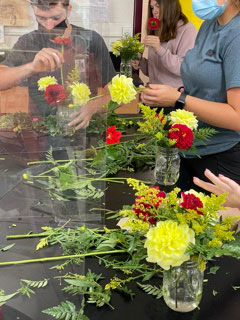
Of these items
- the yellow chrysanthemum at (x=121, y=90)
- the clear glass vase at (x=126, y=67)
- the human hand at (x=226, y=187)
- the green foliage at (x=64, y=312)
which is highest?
the yellow chrysanthemum at (x=121, y=90)

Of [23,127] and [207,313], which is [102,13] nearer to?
[23,127]

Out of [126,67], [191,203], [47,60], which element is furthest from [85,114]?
[126,67]

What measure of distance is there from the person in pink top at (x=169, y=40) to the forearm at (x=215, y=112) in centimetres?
111

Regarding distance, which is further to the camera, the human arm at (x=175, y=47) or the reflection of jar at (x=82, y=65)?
the human arm at (x=175, y=47)

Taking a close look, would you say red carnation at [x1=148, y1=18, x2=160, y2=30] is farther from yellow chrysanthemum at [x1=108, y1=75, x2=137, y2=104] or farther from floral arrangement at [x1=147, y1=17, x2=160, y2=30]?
yellow chrysanthemum at [x1=108, y1=75, x2=137, y2=104]

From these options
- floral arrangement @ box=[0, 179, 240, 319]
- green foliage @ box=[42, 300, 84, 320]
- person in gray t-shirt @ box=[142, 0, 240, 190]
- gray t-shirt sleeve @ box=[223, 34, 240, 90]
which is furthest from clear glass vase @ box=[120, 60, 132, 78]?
green foliage @ box=[42, 300, 84, 320]

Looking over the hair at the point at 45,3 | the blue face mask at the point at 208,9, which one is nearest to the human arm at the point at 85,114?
the hair at the point at 45,3

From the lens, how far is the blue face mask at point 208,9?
1380mm

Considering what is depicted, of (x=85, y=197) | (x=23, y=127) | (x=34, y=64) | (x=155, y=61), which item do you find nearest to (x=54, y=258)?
(x=85, y=197)

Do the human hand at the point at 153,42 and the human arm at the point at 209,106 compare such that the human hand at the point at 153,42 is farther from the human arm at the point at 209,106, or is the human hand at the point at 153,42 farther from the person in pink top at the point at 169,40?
the human arm at the point at 209,106

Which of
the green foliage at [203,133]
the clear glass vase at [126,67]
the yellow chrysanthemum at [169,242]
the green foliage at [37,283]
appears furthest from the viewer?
the clear glass vase at [126,67]

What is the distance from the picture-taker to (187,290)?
789mm

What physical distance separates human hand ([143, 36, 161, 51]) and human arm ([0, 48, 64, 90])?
1690 mm

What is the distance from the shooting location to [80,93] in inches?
36.9
